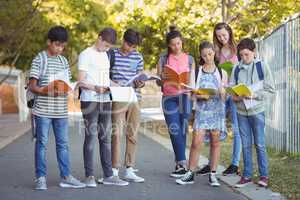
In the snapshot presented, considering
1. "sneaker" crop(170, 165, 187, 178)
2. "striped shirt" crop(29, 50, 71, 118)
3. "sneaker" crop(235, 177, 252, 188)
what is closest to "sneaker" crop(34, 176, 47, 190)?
"striped shirt" crop(29, 50, 71, 118)

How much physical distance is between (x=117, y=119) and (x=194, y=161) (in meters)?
1.15

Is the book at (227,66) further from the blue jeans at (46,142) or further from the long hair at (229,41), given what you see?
the blue jeans at (46,142)

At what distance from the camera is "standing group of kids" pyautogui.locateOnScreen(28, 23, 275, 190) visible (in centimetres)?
727

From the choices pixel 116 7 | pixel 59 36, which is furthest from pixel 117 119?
pixel 116 7

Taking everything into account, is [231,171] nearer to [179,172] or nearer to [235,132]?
[235,132]

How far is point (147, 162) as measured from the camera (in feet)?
33.2

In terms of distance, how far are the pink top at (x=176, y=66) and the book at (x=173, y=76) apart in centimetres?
7

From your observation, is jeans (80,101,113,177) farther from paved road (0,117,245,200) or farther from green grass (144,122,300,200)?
green grass (144,122,300,200)

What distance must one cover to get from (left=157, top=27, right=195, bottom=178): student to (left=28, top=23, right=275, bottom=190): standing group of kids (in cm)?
1

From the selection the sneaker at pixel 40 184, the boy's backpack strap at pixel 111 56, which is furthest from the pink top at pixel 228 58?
the sneaker at pixel 40 184

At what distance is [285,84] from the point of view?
11.0 m

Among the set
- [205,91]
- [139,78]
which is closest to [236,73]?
[205,91]

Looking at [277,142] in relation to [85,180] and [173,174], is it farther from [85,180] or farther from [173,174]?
[85,180]

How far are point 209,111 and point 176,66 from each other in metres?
0.88
